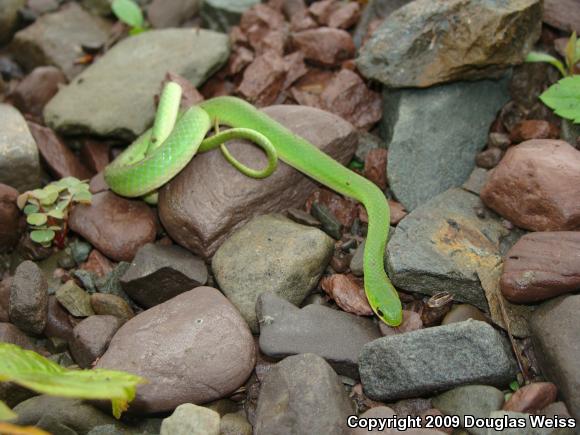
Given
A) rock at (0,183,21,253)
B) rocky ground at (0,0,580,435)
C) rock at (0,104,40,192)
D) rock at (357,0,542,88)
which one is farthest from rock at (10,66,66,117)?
rock at (357,0,542,88)

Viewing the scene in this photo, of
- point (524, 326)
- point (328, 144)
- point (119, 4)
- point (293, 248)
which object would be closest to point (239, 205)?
point (293, 248)

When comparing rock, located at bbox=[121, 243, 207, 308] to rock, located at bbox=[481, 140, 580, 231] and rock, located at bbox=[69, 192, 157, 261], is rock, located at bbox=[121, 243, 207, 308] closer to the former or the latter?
rock, located at bbox=[69, 192, 157, 261]

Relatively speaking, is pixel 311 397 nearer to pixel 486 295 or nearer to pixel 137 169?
pixel 486 295

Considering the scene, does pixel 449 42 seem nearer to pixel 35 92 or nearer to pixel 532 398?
pixel 532 398

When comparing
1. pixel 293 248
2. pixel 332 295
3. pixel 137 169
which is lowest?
pixel 332 295

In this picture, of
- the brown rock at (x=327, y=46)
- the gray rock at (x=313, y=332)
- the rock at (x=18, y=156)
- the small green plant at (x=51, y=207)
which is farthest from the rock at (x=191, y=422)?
the brown rock at (x=327, y=46)

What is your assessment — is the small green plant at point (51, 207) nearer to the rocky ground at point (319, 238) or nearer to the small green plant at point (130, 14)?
the rocky ground at point (319, 238)
